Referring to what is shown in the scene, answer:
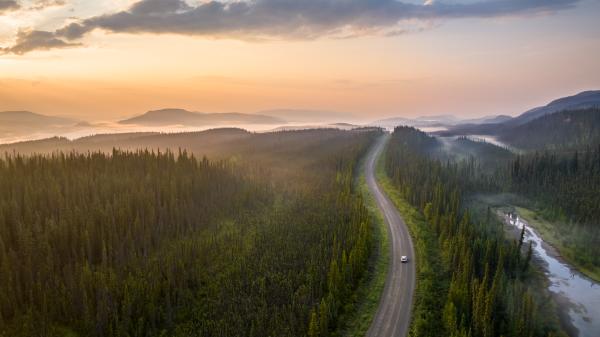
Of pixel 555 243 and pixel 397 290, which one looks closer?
pixel 397 290

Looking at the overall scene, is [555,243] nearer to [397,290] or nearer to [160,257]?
[397,290]

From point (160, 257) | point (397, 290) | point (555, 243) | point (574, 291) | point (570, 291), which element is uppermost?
point (160, 257)

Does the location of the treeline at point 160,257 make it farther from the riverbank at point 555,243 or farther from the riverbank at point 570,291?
the riverbank at point 555,243

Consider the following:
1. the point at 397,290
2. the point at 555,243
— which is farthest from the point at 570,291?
the point at 397,290

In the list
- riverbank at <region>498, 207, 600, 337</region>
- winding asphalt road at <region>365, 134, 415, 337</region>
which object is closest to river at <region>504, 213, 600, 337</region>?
riverbank at <region>498, 207, 600, 337</region>

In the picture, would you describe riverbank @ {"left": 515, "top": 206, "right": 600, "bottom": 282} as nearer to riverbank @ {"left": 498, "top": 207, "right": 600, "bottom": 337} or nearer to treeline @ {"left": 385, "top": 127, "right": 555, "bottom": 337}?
riverbank @ {"left": 498, "top": 207, "right": 600, "bottom": 337}

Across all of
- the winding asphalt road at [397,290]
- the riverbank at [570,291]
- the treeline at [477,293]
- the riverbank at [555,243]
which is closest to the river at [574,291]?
the riverbank at [570,291]

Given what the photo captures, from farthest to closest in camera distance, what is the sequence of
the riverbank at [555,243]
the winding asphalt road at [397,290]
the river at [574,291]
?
the riverbank at [555,243]
the river at [574,291]
the winding asphalt road at [397,290]
